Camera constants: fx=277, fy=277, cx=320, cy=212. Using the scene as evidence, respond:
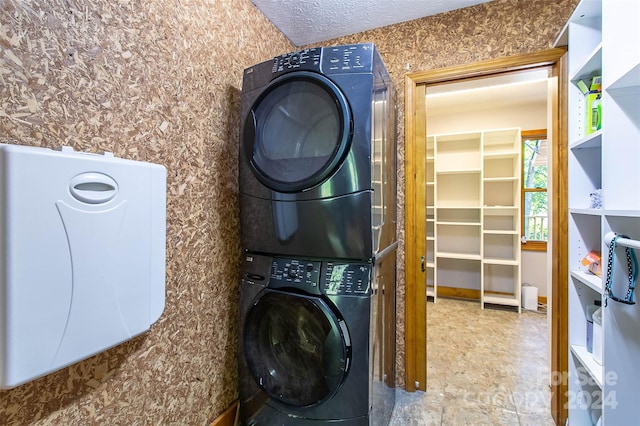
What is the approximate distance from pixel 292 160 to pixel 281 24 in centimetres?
123

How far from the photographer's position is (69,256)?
2.38 feet

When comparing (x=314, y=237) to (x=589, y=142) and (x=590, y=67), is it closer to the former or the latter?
(x=589, y=142)

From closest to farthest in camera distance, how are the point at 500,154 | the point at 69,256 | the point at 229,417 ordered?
1. the point at 69,256
2. the point at 229,417
3. the point at 500,154

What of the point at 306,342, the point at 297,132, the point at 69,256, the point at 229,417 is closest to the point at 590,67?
the point at 297,132

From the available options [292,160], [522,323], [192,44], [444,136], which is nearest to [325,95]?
[292,160]

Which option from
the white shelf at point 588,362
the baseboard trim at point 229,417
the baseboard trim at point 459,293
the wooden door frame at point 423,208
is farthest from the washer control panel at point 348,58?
the baseboard trim at point 459,293

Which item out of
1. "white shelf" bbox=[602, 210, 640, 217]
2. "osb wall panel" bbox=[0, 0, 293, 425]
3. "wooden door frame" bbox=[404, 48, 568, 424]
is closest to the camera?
"osb wall panel" bbox=[0, 0, 293, 425]

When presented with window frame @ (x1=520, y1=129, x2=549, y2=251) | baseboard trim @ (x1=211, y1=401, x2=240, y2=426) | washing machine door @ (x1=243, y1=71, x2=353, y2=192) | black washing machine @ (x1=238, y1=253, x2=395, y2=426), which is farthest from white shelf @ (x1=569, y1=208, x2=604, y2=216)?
window frame @ (x1=520, y1=129, x2=549, y2=251)

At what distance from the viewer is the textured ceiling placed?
167 cm

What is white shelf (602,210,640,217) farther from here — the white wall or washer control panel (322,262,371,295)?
the white wall

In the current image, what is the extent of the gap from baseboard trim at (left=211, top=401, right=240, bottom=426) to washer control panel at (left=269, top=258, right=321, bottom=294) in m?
0.78

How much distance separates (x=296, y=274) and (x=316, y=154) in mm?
531

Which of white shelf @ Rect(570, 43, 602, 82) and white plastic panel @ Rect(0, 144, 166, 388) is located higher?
white shelf @ Rect(570, 43, 602, 82)

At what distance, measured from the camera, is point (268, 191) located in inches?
49.8
